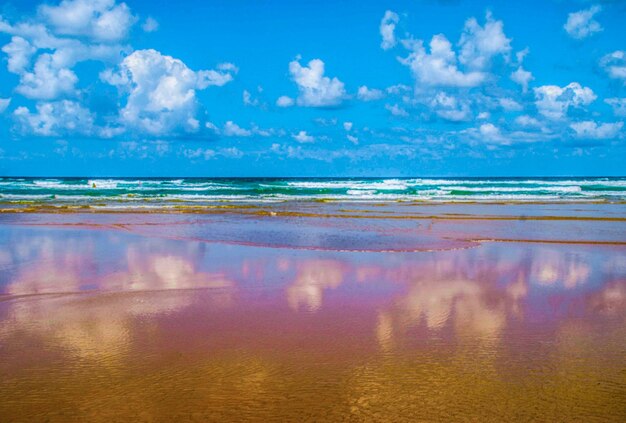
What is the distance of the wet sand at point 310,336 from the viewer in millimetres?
3705

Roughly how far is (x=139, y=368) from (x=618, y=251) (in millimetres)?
11150

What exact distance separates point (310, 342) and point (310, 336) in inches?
7.4

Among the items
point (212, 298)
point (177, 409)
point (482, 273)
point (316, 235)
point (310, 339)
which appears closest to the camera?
point (177, 409)

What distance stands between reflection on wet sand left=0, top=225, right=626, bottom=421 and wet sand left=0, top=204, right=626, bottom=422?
18 mm

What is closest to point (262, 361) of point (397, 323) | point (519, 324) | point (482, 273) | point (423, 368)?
point (423, 368)

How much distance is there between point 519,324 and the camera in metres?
5.65

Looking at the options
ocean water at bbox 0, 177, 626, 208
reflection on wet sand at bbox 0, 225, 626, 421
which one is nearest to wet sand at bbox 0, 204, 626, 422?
reflection on wet sand at bbox 0, 225, 626, 421

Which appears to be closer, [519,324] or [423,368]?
[423,368]

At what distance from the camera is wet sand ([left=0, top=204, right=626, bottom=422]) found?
3705 mm

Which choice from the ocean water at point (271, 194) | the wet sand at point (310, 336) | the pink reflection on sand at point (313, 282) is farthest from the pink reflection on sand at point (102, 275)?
the ocean water at point (271, 194)

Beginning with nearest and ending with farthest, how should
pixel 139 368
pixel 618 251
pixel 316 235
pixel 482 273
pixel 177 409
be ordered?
pixel 177 409
pixel 139 368
pixel 482 273
pixel 618 251
pixel 316 235

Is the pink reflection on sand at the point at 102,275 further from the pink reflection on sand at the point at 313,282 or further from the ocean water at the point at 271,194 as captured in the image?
the ocean water at the point at 271,194

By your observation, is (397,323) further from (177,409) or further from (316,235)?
(316,235)

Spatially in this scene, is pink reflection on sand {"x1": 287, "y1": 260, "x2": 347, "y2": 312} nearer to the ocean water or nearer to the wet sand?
the wet sand
